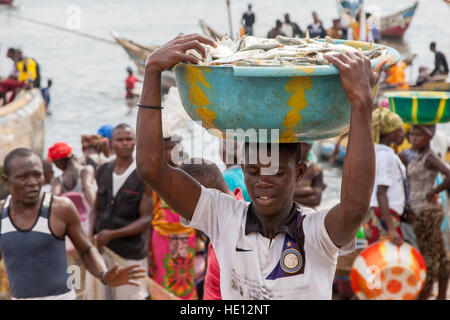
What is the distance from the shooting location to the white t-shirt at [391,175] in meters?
5.69

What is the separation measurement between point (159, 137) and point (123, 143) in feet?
10.3

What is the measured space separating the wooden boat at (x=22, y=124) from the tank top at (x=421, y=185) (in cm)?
723

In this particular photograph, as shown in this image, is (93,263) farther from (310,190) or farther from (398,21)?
(398,21)

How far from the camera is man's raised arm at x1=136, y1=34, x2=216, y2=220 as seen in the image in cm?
228

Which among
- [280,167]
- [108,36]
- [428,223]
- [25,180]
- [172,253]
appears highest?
[108,36]

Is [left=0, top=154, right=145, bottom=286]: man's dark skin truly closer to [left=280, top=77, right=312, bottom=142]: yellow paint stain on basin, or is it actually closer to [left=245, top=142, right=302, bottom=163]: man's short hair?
[left=245, top=142, right=302, bottom=163]: man's short hair

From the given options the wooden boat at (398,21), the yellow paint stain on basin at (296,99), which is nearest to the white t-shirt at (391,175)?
the yellow paint stain on basin at (296,99)

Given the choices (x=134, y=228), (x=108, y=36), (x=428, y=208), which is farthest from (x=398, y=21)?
(x=134, y=228)

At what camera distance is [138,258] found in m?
5.53

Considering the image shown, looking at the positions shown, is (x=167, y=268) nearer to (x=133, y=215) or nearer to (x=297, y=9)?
(x=133, y=215)

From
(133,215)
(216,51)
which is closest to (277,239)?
(216,51)

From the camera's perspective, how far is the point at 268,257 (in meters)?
2.44

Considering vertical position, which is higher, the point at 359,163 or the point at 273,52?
the point at 273,52

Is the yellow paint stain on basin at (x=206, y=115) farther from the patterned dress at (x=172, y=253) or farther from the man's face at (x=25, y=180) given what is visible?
the patterned dress at (x=172, y=253)
